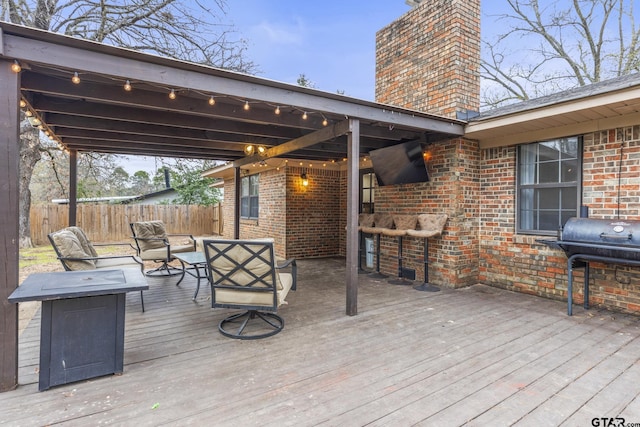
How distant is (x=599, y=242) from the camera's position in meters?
3.60

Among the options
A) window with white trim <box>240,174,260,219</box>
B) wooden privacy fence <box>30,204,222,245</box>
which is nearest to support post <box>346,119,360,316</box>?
window with white trim <box>240,174,260,219</box>

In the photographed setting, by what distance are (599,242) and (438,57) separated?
391 cm

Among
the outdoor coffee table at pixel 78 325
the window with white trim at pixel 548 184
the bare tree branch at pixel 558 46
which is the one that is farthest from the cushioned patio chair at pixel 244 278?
the bare tree branch at pixel 558 46

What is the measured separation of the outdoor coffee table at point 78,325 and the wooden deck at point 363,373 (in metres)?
0.12

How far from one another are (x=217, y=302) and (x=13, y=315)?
153 centimetres

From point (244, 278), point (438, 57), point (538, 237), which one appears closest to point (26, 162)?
point (244, 278)

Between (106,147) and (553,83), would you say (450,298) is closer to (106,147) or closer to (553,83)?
(106,147)

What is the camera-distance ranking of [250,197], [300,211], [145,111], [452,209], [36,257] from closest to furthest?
[145,111]
[452,209]
[36,257]
[300,211]
[250,197]

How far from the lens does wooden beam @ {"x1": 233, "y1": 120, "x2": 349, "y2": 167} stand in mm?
4246

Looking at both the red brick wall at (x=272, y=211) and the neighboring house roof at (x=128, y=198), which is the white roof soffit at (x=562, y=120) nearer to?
the red brick wall at (x=272, y=211)

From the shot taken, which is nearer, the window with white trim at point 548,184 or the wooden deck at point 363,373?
the wooden deck at point 363,373

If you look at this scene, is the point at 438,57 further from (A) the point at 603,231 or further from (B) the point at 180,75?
(B) the point at 180,75

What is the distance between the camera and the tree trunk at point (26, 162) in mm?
8883

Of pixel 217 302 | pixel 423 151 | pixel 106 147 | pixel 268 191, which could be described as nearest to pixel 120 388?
pixel 217 302
